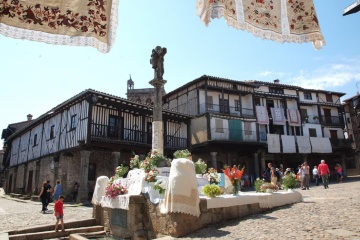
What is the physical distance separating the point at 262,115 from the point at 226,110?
4574 millimetres

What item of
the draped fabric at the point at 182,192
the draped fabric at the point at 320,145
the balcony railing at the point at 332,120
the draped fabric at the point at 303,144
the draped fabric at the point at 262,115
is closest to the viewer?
the draped fabric at the point at 182,192

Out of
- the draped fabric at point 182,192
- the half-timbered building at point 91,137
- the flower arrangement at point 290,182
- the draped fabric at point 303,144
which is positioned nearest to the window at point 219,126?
the half-timbered building at point 91,137

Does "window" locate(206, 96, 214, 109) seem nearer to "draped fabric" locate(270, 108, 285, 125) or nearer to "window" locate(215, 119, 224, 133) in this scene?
"window" locate(215, 119, 224, 133)

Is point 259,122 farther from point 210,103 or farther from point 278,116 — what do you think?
point 210,103

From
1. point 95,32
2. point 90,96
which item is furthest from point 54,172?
point 95,32

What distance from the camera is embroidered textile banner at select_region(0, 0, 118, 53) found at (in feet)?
8.58

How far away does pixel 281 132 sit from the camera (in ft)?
96.9

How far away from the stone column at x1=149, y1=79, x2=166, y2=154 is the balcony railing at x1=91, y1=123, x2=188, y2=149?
25.2ft

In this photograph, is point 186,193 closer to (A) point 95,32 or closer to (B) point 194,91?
(A) point 95,32

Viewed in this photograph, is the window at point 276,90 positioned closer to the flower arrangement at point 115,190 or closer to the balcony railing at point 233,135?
the balcony railing at point 233,135

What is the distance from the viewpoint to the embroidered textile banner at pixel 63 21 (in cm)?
262

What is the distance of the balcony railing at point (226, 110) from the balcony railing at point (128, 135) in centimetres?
475

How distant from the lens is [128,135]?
1831cm

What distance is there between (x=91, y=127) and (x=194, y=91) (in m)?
11.9
